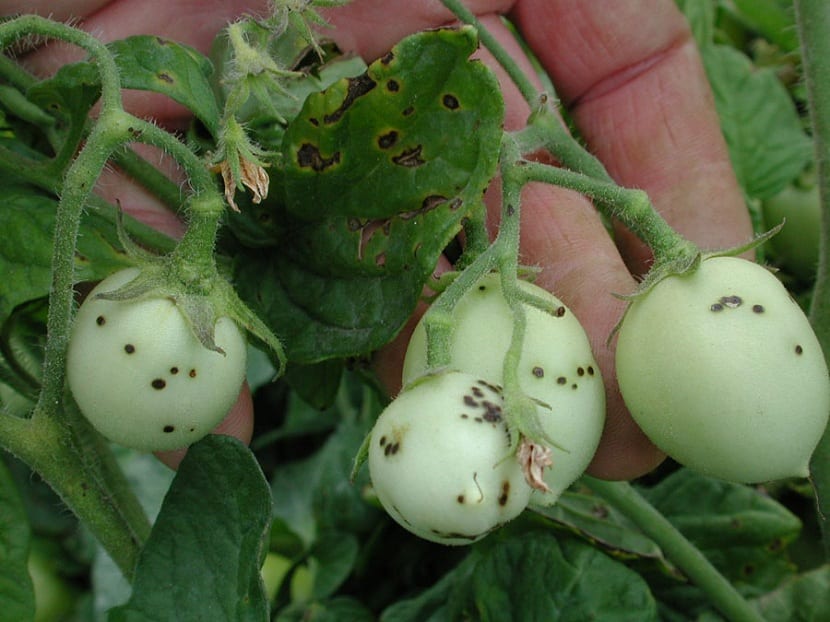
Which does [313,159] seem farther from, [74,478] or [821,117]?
[821,117]

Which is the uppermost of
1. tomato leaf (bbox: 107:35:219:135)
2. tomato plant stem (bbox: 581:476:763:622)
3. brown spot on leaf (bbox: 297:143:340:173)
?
tomato leaf (bbox: 107:35:219:135)

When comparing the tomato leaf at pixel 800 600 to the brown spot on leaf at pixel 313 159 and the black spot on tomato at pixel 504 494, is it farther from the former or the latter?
the brown spot on leaf at pixel 313 159

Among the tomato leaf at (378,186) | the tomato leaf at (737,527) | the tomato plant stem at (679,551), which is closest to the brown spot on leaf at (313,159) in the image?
the tomato leaf at (378,186)

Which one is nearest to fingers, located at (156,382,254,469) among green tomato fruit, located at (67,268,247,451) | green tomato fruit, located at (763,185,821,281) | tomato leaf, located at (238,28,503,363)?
tomato leaf, located at (238,28,503,363)

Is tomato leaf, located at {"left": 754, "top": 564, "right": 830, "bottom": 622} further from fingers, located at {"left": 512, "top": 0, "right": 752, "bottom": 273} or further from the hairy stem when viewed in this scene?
the hairy stem

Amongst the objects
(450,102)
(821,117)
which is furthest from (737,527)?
(450,102)

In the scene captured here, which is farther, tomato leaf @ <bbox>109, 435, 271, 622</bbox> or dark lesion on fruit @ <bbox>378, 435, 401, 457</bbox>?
tomato leaf @ <bbox>109, 435, 271, 622</bbox>
